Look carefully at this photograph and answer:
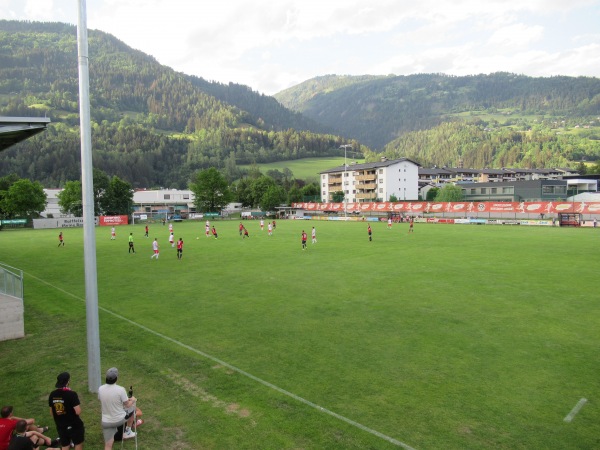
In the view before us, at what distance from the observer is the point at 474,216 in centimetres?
7169

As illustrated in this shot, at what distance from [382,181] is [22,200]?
277 feet

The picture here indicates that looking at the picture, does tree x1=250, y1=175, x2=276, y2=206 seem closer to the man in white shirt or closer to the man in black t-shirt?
the man in white shirt

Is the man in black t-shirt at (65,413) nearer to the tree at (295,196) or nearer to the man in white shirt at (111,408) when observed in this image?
the man in white shirt at (111,408)

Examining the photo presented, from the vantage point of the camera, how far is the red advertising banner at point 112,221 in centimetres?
8205

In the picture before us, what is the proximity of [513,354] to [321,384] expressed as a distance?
5.45 meters

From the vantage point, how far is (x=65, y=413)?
21.6 ft

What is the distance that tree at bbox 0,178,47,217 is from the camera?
79312 millimetres

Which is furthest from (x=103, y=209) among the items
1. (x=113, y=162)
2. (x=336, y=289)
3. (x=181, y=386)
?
(x=181, y=386)

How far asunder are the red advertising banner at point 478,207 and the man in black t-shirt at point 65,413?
66.5 meters

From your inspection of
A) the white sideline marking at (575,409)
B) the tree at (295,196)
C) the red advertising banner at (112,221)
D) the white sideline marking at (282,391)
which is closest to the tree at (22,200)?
the red advertising banner at (112,221)

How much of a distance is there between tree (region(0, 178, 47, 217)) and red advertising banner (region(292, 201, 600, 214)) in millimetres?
62474

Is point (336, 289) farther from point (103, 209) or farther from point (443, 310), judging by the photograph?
point (103, 209)

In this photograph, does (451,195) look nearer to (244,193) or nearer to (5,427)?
(244,193)

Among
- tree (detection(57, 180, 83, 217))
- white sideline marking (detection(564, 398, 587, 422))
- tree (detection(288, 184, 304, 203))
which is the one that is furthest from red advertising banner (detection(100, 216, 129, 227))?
white sideline marking (detection(564, 398, 587, 422))
